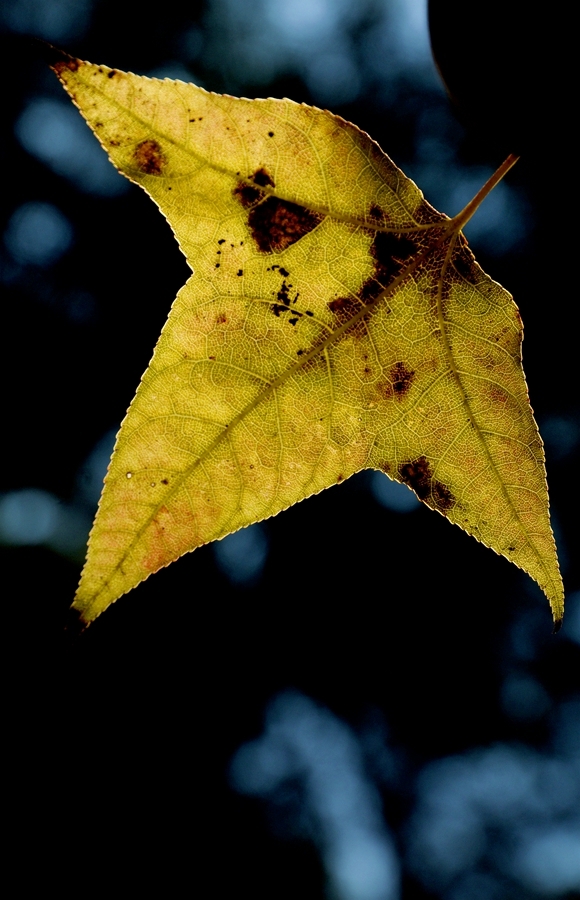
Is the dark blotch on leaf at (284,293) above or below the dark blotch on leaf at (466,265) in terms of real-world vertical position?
below

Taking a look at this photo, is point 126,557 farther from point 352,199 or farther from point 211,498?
point 352,199

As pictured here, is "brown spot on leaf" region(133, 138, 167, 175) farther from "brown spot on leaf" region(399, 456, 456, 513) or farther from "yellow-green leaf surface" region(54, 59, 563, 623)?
"brown spot on leaf" region(399, 456, 456, 513)

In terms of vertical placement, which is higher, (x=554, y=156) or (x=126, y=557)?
(x=554, y=156)

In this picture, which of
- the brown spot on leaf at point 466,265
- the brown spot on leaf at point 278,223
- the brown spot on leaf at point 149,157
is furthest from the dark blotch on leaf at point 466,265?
the brown spot on leaf at point 149,157

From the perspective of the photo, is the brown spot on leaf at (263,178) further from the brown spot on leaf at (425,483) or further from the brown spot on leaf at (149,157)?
the brown spot on leaf at (425,483)

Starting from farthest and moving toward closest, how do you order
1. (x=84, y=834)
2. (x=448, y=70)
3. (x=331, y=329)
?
(x=84, y=834)
(x=331, y=329)
(x=448, y=70)

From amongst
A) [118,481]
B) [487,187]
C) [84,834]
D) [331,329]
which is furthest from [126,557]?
[84,834]

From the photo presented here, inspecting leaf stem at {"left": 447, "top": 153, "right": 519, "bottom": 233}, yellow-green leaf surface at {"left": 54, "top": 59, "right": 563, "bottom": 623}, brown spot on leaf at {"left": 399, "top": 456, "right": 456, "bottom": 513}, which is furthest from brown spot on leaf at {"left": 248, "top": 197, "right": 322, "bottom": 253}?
brown spot on leaf at {"left": 399, "top": 456, "right": 456, "bottom": 513}

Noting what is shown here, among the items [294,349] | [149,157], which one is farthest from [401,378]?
[149,157]
